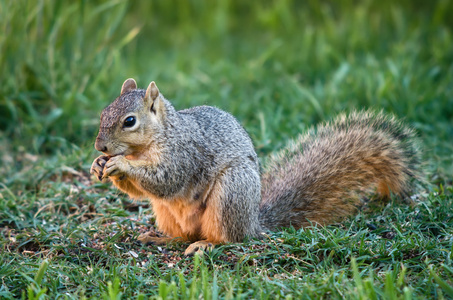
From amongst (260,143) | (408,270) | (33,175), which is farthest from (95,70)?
(408,270)

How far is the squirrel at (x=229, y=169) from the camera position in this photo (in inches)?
117

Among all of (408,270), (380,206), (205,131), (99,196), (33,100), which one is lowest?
(408,270)

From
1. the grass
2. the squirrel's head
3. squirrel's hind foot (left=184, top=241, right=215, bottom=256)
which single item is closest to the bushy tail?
the grass

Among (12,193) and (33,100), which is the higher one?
(33,100)

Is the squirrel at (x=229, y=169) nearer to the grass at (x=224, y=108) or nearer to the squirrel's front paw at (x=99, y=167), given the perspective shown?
the squirrel's front paw at (x=99, y=167)

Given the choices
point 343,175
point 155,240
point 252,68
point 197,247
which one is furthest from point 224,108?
point 197,247

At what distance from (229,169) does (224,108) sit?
1.83 metres

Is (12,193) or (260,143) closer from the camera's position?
(12,193)

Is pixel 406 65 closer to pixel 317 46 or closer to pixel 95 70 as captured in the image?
pixel 317 46

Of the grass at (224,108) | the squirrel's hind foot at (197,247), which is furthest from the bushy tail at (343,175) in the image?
the squirrel's hind foot at (197,247)

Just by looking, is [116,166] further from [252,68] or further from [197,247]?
[252,68]

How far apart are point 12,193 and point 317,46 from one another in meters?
3.79

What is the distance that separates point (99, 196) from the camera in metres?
3.69

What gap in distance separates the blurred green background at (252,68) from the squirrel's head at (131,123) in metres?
1.42
